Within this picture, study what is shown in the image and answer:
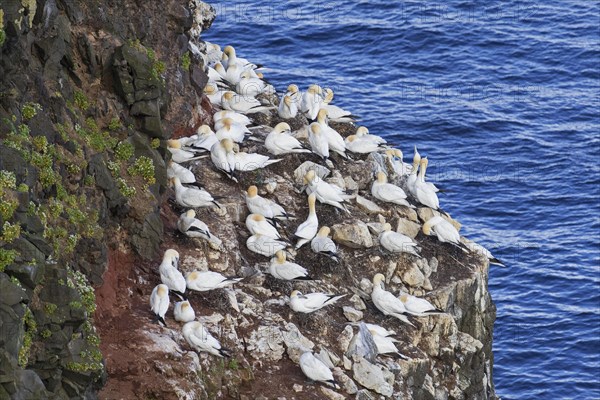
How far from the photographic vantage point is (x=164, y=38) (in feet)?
99.2

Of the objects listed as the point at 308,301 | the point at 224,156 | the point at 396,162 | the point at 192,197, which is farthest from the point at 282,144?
the point at 308,301

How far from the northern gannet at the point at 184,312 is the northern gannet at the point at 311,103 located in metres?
9.86

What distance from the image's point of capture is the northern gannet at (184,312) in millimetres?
24500

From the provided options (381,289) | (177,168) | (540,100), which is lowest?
(540,100)

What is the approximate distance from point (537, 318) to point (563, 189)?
8.87 meters

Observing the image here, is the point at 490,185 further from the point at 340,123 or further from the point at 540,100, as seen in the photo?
the point at 340,123

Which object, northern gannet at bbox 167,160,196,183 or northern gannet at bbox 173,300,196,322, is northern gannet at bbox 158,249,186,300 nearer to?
northern gannet at bbox 173,300,196,322

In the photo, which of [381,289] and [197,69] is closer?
[381,289]

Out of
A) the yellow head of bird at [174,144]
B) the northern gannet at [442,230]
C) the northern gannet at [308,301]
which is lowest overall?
the northern gannet at [308,301]

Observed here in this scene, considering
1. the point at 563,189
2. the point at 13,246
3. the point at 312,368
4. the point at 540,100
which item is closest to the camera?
the point at 13,246

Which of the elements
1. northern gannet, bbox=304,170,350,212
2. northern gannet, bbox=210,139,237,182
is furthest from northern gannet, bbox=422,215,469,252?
northern gannet, bbox=210,139,237,182

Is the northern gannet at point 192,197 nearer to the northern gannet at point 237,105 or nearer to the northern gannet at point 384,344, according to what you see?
the northern gannet at point 384,344

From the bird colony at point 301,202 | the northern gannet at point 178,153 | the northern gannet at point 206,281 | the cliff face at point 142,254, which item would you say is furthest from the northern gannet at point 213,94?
the northern gannet at point 206,281

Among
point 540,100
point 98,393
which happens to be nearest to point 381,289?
point 98,393
